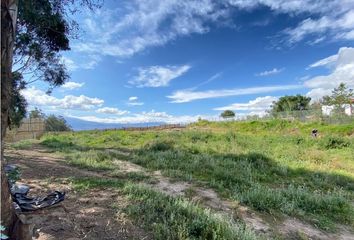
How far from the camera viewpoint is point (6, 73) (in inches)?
92.9

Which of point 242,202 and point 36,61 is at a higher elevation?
point 36,61

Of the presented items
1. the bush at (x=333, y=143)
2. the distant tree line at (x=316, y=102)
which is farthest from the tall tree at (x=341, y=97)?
the bush at (x=333, y=143)

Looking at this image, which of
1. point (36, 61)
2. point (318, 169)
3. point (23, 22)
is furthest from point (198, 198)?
point (36, 61)

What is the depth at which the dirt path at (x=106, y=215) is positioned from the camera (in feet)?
10.4

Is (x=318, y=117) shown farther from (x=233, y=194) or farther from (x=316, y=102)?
(x=233, y=194)

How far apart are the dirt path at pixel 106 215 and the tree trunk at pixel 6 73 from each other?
0.58 meters

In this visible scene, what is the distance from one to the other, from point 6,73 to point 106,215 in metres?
2.07

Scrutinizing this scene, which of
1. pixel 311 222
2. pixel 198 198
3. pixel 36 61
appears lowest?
pixel 311 222

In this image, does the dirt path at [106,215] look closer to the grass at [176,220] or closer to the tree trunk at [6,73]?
the grass at [176,220]

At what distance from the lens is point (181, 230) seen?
3320mm

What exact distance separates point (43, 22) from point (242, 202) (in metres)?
7.15

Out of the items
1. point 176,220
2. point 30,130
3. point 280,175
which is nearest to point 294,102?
point 30,130

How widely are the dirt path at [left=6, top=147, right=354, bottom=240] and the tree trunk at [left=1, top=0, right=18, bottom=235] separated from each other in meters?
0.58

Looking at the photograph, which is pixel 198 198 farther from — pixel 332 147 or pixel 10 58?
pixel 332 147
